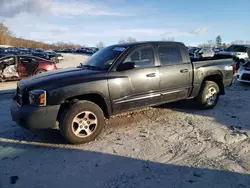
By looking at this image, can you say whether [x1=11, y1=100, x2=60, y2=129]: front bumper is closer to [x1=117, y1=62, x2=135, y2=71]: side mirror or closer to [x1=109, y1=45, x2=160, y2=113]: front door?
[x1=109, y1=45, x2=160, y2=113]: front door

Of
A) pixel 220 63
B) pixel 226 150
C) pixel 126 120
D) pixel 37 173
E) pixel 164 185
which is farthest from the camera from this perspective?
pixel 220 63

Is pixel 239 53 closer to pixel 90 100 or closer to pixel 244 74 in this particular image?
pixel 244 74

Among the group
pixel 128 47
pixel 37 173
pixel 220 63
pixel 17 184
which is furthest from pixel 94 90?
pixel 220 63

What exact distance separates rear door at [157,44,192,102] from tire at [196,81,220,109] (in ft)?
1.86

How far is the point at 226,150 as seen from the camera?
4.00 meters

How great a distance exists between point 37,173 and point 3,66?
964 cm

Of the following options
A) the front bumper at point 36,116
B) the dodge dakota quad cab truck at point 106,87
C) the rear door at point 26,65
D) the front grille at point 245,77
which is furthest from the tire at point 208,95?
the rear door at point 26,65

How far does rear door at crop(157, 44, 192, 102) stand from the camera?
209 inches

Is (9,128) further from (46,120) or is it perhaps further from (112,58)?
(112,58)

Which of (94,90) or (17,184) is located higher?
(94,90)

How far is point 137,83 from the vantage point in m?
4.85

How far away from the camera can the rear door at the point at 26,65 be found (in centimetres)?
1185

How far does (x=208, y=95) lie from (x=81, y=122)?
359 cm

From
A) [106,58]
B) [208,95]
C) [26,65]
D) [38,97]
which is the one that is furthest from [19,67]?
[208,95]
